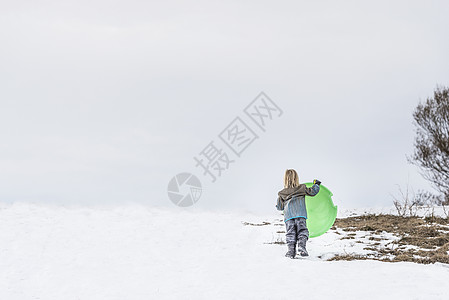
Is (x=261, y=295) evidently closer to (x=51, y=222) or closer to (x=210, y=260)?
(x=210, y=260)

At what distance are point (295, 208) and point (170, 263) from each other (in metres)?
2.55

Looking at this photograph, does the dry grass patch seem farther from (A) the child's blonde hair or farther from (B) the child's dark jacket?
(A) the child's blonde hair

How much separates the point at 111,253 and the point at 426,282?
5915mm

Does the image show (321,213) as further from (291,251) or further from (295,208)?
(291,251)

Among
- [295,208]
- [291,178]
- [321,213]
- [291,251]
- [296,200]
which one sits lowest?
[291,251]

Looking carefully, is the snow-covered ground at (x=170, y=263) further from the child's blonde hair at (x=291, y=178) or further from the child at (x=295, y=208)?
the child's blonde hair at (x=291, y=178)

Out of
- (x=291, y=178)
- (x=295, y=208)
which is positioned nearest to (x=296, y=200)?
(x=295, y=208)

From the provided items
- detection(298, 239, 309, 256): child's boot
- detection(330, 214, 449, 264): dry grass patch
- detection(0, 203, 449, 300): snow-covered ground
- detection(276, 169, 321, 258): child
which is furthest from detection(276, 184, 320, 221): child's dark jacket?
detection(330, 214, 449, 264): dry grass patch

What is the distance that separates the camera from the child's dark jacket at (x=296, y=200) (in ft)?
27.2

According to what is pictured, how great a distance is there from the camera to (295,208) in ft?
27.3

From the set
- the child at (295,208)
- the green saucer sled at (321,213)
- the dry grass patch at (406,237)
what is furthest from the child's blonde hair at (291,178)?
the dry grass patch at (406,237)

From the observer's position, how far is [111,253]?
932cm

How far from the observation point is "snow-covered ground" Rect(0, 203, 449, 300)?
6387 millimetres

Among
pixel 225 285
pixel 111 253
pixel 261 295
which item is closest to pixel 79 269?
pixel 111 253
